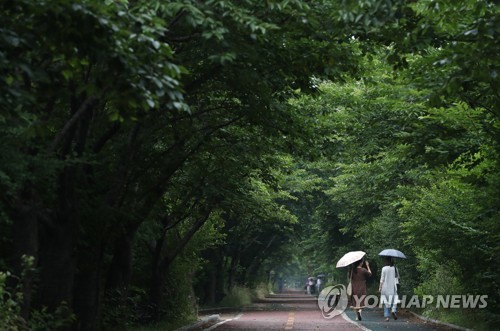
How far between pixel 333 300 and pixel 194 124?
18.7m

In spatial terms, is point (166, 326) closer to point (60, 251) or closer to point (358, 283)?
point (358, 283)

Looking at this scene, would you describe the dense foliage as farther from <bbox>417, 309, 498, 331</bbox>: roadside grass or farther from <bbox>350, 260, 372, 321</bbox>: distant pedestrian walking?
<bbox>350, 260, 372, 321</bbox>: distant pedestrian walking

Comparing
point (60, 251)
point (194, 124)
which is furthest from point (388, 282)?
point (60, 251)

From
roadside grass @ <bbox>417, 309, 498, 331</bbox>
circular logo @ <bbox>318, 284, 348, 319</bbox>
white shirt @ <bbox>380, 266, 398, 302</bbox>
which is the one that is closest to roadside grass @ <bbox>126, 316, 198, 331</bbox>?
white shirt @ <bbox>380, 266, 398, 302</bbox>

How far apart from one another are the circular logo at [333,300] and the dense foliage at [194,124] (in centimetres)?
647

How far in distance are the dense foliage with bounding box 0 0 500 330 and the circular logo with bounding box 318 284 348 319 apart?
647cm

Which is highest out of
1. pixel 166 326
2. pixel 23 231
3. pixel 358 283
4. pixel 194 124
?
pixel 194 124

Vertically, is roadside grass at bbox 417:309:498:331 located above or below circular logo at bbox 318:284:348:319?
below

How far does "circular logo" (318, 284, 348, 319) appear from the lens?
30.4m

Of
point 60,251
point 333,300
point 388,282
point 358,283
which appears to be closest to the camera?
point 60,251

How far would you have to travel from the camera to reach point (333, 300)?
108 ft

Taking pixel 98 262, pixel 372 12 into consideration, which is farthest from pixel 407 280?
pixel 372 12

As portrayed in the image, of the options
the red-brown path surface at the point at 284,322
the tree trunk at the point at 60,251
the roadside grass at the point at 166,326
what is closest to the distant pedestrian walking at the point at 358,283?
the red-brown path surface at the point at 284,322

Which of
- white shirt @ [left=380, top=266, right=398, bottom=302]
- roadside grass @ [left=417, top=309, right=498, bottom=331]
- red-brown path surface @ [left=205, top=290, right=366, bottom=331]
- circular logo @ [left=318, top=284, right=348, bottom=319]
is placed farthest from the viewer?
circular logo @ [left=318, top=284, right=348, bottom=319]
